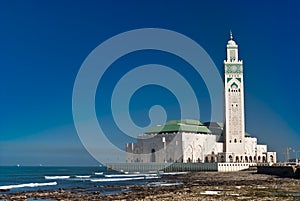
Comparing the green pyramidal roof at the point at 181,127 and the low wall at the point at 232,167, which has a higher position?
the green pyramidal roof at the point at 181,127

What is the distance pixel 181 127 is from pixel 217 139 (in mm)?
12565

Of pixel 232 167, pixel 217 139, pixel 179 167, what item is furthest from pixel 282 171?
pixel 217 139

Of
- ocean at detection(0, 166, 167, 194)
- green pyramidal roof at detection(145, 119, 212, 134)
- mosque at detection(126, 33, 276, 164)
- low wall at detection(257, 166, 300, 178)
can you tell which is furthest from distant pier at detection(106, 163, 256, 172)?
ocean at detection(0, 166, 167, 194)

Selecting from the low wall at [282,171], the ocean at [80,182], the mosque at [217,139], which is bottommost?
the ocean at [80,182]

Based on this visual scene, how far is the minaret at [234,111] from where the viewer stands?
117188mm

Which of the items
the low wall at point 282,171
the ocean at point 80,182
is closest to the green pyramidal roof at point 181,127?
the ocean at point 80,182

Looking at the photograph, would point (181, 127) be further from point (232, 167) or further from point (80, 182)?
point (80, 182)

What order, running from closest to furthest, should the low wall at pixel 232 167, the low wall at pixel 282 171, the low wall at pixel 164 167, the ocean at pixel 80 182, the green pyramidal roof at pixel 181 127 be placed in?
the ocean at pixel 80 182, the low wall at pixel 282 171, the low wall at pixel 232 167, the low wall at pixel 164 167, the green pyramidal roof at pixel 181 127

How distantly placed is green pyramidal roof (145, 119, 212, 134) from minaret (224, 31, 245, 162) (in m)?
10.5

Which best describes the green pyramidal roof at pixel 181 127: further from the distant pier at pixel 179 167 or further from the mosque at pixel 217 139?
the distant pier at pixel 179 167

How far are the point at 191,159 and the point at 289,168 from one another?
5131 cm

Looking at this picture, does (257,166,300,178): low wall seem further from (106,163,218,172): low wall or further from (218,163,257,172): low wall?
(106,163,218,172): low wall

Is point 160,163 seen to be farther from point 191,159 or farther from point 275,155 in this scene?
point 275,155

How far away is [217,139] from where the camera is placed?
127 meters
